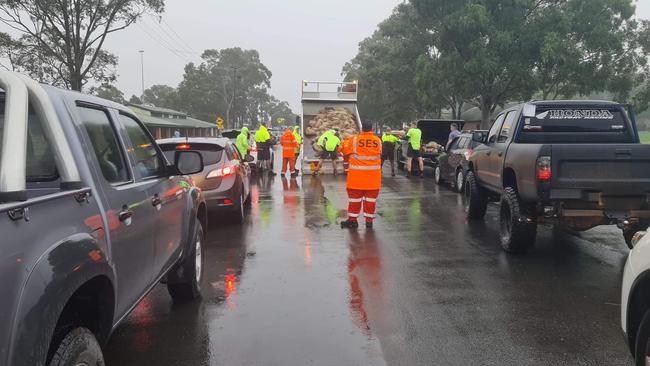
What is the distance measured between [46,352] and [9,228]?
518 millimetres

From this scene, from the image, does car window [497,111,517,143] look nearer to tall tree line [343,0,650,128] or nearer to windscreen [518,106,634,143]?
windscreen [518,106,634,143]

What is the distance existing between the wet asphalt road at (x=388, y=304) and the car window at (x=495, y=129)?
4.84ft

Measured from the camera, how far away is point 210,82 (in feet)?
276

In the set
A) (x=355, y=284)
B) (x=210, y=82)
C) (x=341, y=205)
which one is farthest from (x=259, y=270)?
(x=210, y=82)

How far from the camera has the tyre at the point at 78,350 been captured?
2178mm

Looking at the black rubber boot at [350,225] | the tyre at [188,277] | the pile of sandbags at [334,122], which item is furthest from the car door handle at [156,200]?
the pile of sandbags at [334,122]

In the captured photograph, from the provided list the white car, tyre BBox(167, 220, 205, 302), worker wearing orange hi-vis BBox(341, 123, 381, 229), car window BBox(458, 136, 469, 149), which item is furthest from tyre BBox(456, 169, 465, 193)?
the white car

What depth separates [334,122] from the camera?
65.8ft

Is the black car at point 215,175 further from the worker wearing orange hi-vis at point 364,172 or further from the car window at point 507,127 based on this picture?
the car window at point 507,127

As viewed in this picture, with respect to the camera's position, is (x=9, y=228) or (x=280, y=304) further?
(x=280, y=304)

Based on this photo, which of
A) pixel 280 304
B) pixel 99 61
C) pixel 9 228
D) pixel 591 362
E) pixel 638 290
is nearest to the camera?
pixel 9 228

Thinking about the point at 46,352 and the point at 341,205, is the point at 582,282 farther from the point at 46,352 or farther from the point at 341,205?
the point at 341,205

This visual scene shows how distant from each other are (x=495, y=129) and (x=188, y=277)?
545cm

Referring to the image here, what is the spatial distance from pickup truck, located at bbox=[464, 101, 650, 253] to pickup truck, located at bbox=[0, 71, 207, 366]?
161 inches
